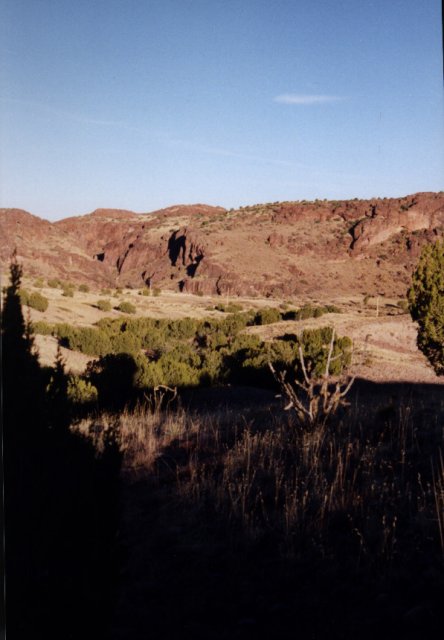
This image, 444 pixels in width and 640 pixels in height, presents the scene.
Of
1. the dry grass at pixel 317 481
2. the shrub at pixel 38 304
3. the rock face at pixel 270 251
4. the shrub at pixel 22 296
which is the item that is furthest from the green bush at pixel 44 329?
the dry grass at pixel 317 481

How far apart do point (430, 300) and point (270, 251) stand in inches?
881

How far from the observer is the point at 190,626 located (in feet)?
7.16

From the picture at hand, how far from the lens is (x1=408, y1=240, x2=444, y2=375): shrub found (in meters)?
9.70

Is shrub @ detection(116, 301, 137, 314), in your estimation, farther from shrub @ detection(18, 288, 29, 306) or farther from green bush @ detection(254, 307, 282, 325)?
shrub @ detection(18, 288, 29, 306)

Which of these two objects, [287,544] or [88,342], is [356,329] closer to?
[88,342]

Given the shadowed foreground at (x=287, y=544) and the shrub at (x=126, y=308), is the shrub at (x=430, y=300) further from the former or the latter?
the shrub at (x=126, y=308)

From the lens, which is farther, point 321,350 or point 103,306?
point 103,306

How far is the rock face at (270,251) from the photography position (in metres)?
25.2

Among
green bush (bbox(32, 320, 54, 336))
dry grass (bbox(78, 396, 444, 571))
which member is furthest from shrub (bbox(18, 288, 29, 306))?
green bush (bbox(32, 320, 54, 336))

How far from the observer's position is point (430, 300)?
386 inches

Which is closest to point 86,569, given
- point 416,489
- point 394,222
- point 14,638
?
point 14,638

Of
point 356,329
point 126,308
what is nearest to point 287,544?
point 356,329

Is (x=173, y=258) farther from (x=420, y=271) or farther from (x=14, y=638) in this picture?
(x=14, y=638)

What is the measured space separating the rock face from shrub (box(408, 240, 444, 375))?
→ 12.7 m
